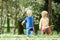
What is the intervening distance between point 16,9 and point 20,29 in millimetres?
5484

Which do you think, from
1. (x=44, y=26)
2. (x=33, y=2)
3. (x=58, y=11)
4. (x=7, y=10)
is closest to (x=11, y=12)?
(x=7, y=10)

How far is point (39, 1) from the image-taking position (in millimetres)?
Result: 21906

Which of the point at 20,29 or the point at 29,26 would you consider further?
the point at 20,29

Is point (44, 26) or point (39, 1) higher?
point (39, 1)

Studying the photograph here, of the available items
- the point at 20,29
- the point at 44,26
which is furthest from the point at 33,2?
the point at 44,26

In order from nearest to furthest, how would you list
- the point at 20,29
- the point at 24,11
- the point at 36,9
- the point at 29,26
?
the point at 29,26
the point at 24,11
the point at 36,9
the point at 20,29

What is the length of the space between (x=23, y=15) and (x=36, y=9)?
1.28 meters

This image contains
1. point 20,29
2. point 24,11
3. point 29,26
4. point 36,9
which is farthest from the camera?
point 20,29

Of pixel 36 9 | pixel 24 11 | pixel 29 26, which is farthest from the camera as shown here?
pixel 36 9

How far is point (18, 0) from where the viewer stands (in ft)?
69.8

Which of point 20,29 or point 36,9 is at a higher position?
point 36,9

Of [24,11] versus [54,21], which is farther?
[54,21]

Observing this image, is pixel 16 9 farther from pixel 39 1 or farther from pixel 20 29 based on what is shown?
pixel 20 29

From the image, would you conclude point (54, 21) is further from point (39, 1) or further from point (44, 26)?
point (44, 26)
